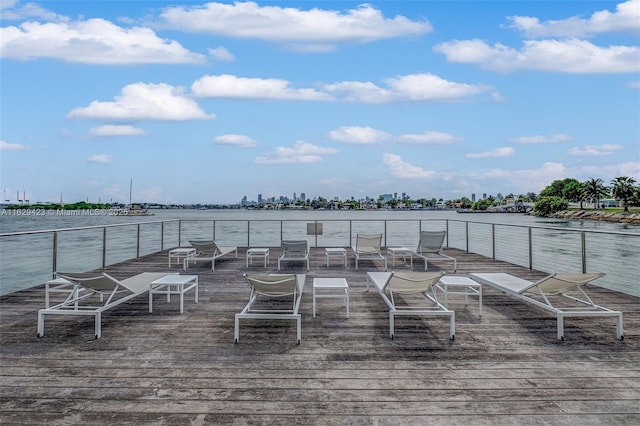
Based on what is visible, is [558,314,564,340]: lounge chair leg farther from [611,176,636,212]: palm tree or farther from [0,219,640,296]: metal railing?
[611,176,636,212]: palm tree

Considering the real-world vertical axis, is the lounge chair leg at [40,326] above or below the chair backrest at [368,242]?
below

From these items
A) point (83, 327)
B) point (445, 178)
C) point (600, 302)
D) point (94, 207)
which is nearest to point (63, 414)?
point (83, 327)

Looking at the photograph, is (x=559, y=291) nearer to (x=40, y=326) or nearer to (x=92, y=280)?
(x=92, y=280)

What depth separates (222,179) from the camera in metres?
27.3

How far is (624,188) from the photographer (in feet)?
208

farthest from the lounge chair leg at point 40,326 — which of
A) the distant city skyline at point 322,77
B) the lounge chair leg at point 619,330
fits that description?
the distant city skyline at point 322,77

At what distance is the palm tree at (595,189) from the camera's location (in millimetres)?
73750

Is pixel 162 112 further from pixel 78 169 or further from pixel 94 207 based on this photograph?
pixel 94 207

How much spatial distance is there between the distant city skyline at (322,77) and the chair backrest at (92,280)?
6388 mm

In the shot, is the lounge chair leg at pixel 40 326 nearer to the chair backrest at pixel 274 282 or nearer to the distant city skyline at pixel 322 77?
the chair backrest at pixel 274 282

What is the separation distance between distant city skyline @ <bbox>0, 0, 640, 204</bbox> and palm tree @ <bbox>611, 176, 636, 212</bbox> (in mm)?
53475

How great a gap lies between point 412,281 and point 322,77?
50.7ft

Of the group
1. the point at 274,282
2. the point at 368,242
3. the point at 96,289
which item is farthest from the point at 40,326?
the point at 368,242

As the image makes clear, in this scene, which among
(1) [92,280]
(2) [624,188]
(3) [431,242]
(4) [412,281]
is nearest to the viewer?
(1) [92,280]
